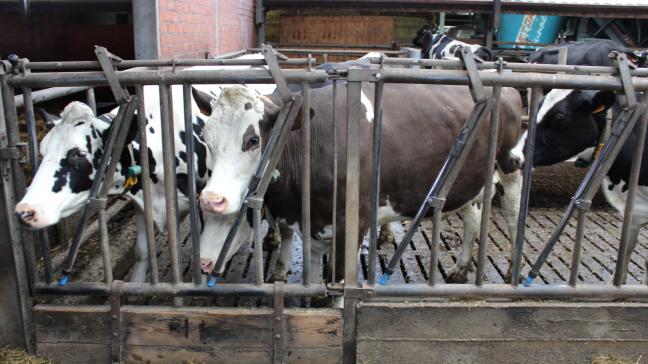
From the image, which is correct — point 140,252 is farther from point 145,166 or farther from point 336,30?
point 336,30

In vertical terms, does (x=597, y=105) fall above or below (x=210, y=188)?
above

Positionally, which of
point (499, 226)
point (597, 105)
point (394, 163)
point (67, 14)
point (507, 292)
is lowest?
point (499, 226)

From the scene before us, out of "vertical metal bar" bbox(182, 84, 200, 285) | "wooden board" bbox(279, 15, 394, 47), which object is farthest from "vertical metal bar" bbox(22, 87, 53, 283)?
"wooden board" bbox(279, 15, 394, 47)

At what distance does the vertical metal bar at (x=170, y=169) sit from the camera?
293cm

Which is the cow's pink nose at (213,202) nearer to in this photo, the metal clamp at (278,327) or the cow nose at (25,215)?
the metal clamp at (278,327)

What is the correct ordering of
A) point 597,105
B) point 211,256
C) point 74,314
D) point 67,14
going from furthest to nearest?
point 67,14 < point 597,105 < point 211,256 < point 74,314

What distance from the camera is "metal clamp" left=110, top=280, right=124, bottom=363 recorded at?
309 centimetres

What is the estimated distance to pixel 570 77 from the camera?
300 centimetres

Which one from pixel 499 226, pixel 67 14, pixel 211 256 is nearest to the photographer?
pixel 211 256

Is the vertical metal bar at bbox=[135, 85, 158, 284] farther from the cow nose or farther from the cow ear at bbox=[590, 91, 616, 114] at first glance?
the cow ear at bbox=[590, 91, 616, 114]

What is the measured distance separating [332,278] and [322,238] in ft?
1.29

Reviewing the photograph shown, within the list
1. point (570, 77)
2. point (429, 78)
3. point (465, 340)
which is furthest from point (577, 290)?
point (429, 78)

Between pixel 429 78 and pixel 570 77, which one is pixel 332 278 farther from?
pixel 570 77

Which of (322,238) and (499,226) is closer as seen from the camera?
(322,238)
